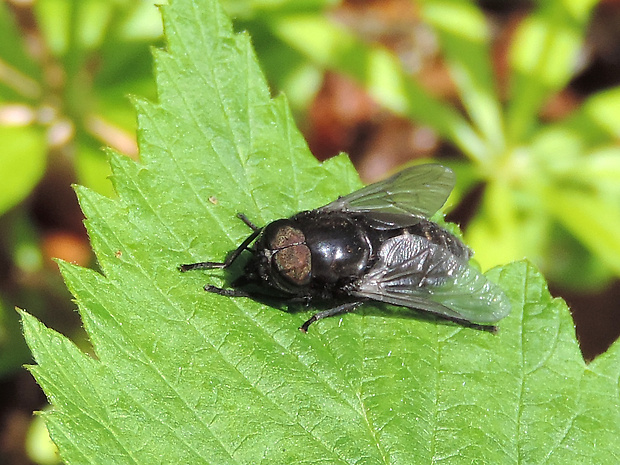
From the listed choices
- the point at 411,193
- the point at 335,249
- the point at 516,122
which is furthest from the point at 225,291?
the point at 516,122

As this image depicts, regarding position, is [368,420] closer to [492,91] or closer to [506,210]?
[506,210]

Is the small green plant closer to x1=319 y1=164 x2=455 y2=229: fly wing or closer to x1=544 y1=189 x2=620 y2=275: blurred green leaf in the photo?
x1=544 y1=189 x2=620 y2=275: blurred green leaf

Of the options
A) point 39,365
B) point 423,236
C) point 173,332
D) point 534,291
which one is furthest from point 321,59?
point 39,365

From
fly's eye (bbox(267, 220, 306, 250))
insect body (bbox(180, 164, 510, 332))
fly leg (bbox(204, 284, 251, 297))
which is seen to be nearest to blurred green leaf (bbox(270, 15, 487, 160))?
insect body (bbox(180, 164, 510, 332))

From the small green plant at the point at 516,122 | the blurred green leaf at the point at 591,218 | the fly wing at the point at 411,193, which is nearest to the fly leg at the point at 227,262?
the fly wing at the point at 411,193

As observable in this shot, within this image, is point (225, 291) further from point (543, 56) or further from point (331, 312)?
point (543, 56)

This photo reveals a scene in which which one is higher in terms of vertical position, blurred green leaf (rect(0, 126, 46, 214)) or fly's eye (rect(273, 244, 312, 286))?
blurred green leaf (rect(0, 126, 46, 214))

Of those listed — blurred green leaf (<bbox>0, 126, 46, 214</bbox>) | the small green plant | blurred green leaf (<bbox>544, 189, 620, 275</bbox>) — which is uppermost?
blurred green leaf (<bbox>0, 126, 46, 214</bbox>)
